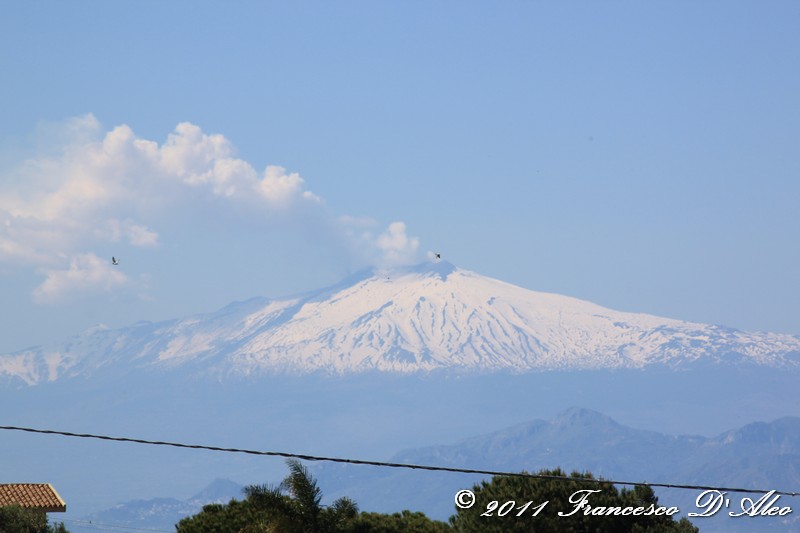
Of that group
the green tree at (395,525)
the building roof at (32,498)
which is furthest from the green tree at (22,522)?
the green tree at (395,525)

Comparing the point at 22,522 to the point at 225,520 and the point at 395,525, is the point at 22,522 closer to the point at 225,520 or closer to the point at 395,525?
the point at 225,520

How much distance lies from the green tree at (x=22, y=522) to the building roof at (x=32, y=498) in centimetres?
254

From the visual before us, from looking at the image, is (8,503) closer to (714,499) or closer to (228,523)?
(228,523)

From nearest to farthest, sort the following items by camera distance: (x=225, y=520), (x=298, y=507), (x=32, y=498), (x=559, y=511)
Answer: (x=298, y=507) → (x=559, y=511) → (x=225, y=520) → (x=32, y=498)

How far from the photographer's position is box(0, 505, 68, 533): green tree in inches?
2201

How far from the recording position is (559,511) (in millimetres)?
53250

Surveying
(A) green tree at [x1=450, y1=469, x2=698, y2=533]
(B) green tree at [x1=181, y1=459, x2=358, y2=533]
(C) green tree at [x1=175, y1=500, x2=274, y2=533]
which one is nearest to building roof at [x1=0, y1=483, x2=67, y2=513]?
(C) green tree at [x1=175, y1=500, x2=274, y2=533]

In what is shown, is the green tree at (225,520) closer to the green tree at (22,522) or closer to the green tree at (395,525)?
the green tree at (395,525)

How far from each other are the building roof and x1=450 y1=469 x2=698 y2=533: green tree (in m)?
20.6

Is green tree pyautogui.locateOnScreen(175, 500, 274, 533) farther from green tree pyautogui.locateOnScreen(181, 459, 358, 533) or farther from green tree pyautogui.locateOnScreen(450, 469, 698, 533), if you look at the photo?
green tree pyautogui.locateOnScreen(181, 459, 358, 533)

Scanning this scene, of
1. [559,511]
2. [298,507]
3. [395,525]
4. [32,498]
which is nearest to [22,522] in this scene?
[32,498]

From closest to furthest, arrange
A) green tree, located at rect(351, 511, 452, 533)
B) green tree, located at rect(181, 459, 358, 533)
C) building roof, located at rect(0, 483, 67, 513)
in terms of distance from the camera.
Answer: green tree, located at rect(181, 459, 358, 533), green tree, located at rect(351, 511, 452, 533), building roof, located at rect(0, 483, 67, 513)

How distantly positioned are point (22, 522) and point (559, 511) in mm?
23832

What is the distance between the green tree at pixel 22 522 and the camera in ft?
183
